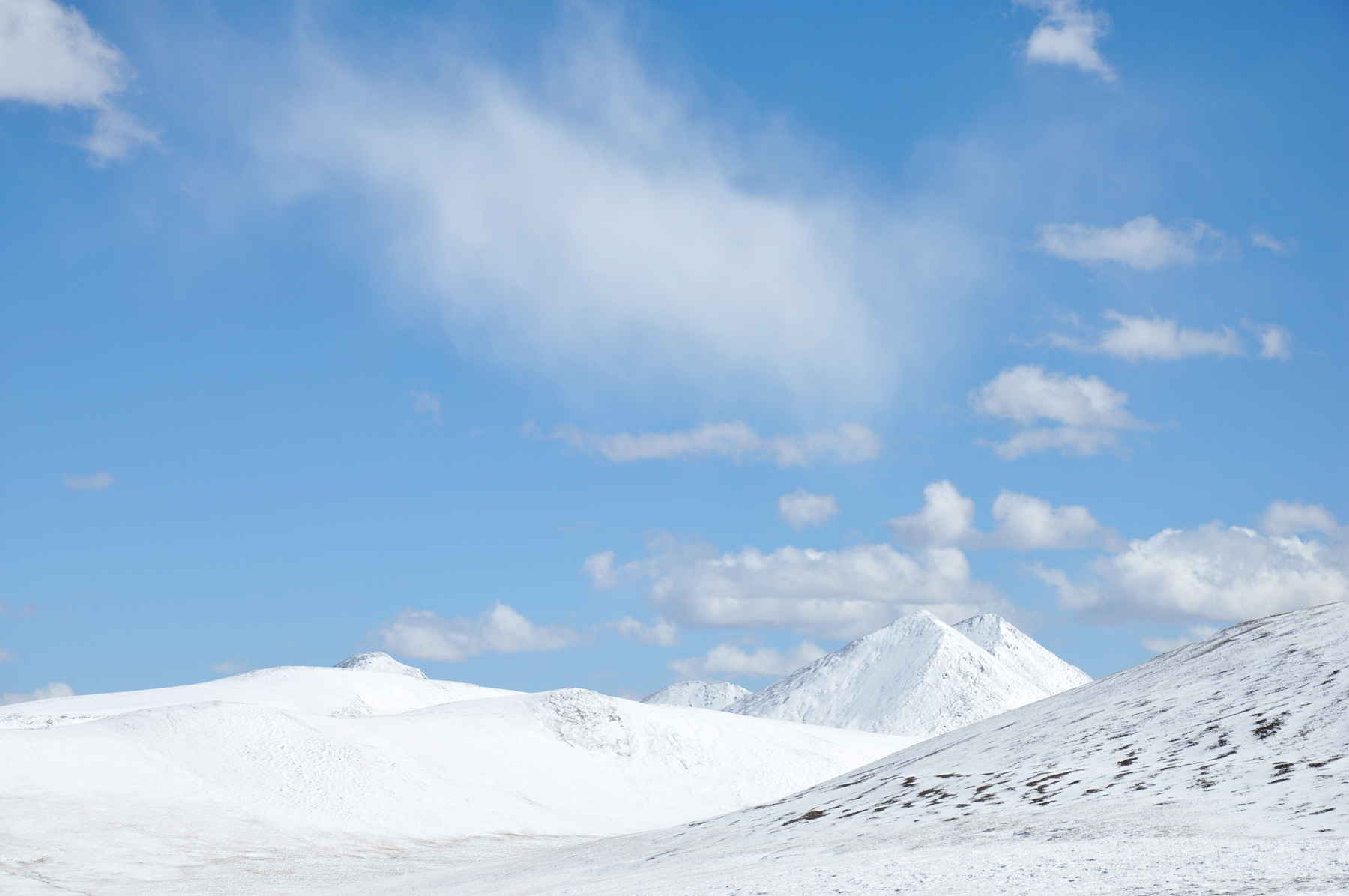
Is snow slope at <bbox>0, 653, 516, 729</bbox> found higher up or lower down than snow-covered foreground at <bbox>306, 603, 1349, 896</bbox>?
higher up

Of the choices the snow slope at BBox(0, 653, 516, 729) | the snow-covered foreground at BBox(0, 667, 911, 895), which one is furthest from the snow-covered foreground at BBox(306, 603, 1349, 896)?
the snow slope at BBox(0, 653, 516, 729)

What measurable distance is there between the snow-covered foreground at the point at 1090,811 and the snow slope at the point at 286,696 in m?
110

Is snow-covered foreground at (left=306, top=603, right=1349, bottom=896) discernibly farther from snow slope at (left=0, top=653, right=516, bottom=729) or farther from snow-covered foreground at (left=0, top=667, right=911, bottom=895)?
snow slope at (left=0, top=653, right=516, bottom=729)

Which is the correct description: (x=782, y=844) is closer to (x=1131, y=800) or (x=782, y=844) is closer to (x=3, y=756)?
(x=1131, y=800)

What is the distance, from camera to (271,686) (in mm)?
140125

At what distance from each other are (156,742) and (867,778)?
A: 2173 inches

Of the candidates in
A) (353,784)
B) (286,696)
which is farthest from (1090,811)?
(286,696)

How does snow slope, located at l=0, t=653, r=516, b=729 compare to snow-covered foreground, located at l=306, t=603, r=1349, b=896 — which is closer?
snow-covered foreground, located at l=306, t=603, r=1349, b=896

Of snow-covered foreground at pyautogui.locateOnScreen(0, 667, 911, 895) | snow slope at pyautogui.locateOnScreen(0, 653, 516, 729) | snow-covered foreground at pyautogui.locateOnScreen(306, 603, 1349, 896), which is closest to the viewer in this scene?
snow-covered foreground at pyautogui.locateOnScreen(306, 603, 1349, 896)

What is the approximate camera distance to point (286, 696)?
440ft

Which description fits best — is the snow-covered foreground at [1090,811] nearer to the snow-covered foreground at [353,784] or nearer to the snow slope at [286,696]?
the snow-covered foreground at [353,784]

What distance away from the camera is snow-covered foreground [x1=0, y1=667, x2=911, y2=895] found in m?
45.1

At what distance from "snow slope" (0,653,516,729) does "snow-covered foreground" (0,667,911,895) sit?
92.9ft

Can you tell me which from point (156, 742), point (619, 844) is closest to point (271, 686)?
point (156, 742)
